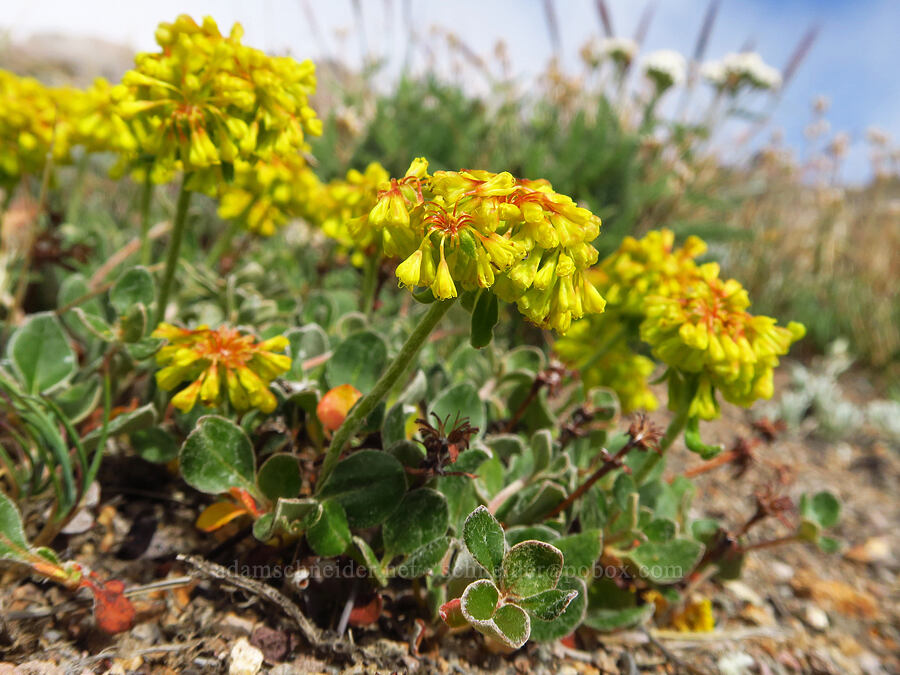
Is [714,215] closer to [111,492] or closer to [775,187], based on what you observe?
[775,187]

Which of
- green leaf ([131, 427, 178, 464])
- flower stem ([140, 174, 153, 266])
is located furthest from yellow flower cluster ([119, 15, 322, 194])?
green leaf ([131, 427, 178, 464])

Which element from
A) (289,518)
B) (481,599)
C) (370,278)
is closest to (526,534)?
(481,599)

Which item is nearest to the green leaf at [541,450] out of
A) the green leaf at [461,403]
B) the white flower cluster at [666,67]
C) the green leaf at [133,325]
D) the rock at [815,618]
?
the green leaf at [461,403]

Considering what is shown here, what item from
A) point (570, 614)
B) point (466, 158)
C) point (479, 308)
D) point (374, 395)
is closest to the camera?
point (479, 308)

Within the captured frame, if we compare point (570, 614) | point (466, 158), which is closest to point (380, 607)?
point (570, 614)

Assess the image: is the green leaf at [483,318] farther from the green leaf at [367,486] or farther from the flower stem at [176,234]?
the flower stem at [176,234]

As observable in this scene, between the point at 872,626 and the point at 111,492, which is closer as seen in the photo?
Answer: the point at 111,492
